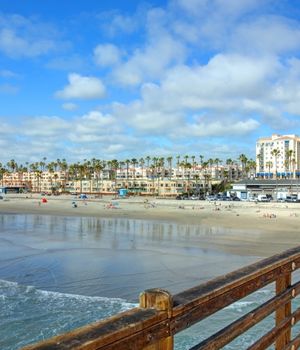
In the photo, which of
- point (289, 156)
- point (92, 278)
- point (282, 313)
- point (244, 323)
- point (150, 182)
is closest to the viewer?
point (244, 323)

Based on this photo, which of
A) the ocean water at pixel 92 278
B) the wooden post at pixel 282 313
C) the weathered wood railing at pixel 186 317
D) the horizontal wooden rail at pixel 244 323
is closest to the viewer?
the weathered wood railing at pixel 186 317

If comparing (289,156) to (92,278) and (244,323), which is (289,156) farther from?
(244,323)

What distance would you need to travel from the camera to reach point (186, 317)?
2020 mm

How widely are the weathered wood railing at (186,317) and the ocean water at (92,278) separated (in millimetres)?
6394

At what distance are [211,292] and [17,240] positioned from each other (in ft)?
96.2

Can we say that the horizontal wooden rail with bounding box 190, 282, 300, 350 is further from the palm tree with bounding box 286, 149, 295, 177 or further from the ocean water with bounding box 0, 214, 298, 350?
the palm tree with bounding box 286, 149, 295, 177

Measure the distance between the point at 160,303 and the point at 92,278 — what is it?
15.1 m

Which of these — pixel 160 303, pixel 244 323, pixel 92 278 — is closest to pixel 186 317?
pixel 160 303

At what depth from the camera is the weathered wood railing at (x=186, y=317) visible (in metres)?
1.59

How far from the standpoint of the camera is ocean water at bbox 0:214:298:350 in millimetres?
10484

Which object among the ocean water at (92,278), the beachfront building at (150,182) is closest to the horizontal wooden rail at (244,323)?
the ocean water at (92,278)

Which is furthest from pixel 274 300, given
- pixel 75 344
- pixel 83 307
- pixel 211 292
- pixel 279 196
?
pixel 279 196

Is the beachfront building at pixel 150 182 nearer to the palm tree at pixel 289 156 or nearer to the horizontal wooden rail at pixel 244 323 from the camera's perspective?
the palm tree at pixel 289 156

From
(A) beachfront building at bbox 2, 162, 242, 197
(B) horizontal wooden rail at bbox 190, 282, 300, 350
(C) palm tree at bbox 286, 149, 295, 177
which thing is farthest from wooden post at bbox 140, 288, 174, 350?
(C) palm tree at bbox 286, 149, 295, 177
